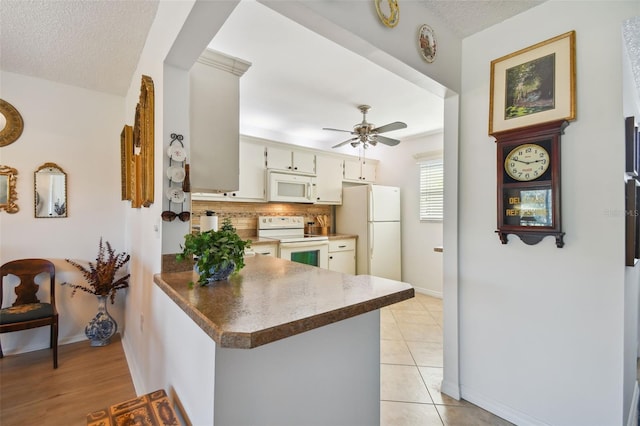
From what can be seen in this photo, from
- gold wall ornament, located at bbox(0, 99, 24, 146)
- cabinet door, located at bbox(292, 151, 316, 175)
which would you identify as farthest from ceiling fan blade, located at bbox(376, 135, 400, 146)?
gold wall ornament, located at bbox(0, 99, 24, 146)

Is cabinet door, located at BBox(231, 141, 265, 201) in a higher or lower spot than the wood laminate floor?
higher

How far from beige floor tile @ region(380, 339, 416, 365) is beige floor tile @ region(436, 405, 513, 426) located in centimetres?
60

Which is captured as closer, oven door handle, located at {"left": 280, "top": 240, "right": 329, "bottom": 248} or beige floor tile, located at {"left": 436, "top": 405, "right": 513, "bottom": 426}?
beige floor tile, located at {"left": 436, "top": 405, "right": 513, "bottom": 426}

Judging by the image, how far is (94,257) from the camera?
3.08 m

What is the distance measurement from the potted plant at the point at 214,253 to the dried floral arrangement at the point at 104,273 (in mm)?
2142

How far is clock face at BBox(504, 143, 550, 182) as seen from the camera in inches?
67.3

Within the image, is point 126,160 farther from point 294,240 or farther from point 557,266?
point 557,266

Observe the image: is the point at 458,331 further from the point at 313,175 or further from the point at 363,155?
the point at 363,155

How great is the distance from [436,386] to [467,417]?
0.34 metres

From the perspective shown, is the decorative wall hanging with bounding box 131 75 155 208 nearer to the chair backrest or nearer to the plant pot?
the plant pot

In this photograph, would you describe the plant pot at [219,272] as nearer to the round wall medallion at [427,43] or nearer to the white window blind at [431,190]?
the round wall medallion at [427,43]

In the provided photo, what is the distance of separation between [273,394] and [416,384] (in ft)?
5.29

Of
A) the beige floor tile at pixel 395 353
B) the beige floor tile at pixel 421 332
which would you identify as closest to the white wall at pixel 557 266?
the beige floor tile at pixel 395 353

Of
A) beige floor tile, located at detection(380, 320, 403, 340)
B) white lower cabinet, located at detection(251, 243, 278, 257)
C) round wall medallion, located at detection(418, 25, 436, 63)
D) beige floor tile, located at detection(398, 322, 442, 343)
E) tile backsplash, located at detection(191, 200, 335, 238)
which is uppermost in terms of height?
round wall medallion, located at detection(418, 25, 436, 63)
